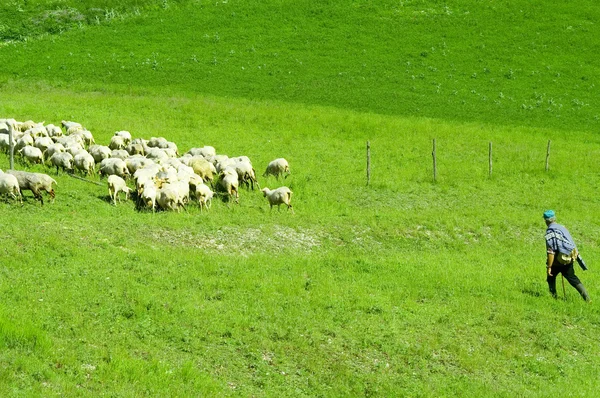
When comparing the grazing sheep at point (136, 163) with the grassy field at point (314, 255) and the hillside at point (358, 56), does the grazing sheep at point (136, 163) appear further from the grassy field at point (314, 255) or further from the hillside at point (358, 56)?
the hillside at point (358, 56)

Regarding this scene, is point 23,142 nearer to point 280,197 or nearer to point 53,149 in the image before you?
point 53,149

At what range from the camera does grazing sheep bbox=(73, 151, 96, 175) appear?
30.5 m

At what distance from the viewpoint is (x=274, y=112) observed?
50.2m

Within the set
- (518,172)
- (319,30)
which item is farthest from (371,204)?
(319,30)

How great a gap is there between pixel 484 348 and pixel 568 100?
46.0 meters

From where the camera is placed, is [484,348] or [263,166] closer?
[484,348]

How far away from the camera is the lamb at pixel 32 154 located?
31.0 m

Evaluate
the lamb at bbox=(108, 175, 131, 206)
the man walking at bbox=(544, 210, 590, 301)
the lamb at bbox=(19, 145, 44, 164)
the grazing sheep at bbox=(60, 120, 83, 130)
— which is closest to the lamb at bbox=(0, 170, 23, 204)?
the lamb at bbox=(108, 175, 131, 206)

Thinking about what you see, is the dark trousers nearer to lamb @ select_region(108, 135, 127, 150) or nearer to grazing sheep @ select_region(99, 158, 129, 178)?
grazing sheep @ select_region(99, 158, 129, 178)

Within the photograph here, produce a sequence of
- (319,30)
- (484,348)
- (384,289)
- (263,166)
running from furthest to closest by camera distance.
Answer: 1. (319,30)
2. (263,166)
3. (384,289)
4. (484,348)

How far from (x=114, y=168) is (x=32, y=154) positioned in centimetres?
366

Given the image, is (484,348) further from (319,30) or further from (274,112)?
(319,30)

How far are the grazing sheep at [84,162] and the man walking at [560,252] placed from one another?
1785cm

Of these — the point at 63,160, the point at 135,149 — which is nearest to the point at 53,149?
the point at 63,160
